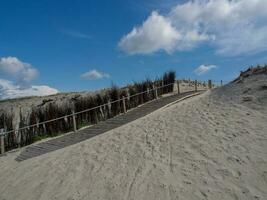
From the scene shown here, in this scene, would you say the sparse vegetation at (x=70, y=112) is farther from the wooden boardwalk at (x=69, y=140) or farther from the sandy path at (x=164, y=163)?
the sandy path at (x=164, y=163)

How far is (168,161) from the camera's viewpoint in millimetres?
8430

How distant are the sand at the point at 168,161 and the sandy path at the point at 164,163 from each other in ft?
Result: 0.07

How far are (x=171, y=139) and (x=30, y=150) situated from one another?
6.47m

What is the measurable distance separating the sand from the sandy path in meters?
0.02

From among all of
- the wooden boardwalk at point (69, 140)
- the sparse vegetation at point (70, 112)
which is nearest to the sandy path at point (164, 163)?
the wooden boardwalk at point (69, 140)

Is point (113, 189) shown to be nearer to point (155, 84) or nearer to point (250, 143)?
point (250, 143)

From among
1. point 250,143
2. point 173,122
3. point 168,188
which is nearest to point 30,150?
point 173,122

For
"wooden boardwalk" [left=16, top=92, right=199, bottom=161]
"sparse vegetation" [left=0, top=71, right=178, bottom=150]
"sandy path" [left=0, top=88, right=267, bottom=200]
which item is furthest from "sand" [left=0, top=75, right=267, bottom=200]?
"sparse vegetation" [left=0, top=71, right=178, bottom=150]

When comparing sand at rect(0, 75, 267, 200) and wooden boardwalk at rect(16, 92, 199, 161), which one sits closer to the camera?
sand at rect(0, 75, 267, 200)

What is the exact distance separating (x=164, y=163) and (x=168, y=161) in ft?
0.43

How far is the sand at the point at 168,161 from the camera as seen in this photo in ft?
23.3

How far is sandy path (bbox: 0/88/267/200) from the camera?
23.2 ft

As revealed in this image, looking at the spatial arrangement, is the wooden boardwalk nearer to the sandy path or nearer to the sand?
the sand

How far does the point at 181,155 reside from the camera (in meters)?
8.56
